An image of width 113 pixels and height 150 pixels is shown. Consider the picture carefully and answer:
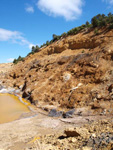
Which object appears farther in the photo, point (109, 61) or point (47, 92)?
point (47, 92)

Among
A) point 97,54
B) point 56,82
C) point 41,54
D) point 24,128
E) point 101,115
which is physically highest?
point 41,54

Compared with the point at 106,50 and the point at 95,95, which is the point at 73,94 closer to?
the point at 95,95

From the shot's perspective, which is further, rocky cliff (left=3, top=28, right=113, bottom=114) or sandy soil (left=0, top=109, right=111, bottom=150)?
rocky cliff (left=3, top=28, right=113, bottom=114)

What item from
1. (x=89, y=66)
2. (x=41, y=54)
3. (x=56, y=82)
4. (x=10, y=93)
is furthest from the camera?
(x=41, y=54)

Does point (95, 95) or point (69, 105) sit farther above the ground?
point (95, 95)

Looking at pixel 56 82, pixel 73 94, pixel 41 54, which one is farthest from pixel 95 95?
pixel 41 54

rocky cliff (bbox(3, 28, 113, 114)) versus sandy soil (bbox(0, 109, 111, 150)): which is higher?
rocky cliff (bbox(3, 28, 113, 114))

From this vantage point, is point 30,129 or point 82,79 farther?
point 82,79

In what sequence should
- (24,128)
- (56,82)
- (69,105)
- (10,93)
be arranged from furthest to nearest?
(10,93), (56,82), (69,105), (24,128)

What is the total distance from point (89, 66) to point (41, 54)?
15.3 meters

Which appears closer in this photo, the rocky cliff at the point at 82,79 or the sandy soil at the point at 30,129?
the sandy soil at the point at 30,129

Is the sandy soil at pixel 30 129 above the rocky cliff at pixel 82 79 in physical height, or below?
below

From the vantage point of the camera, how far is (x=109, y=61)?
1379cm

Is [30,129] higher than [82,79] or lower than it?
lower
